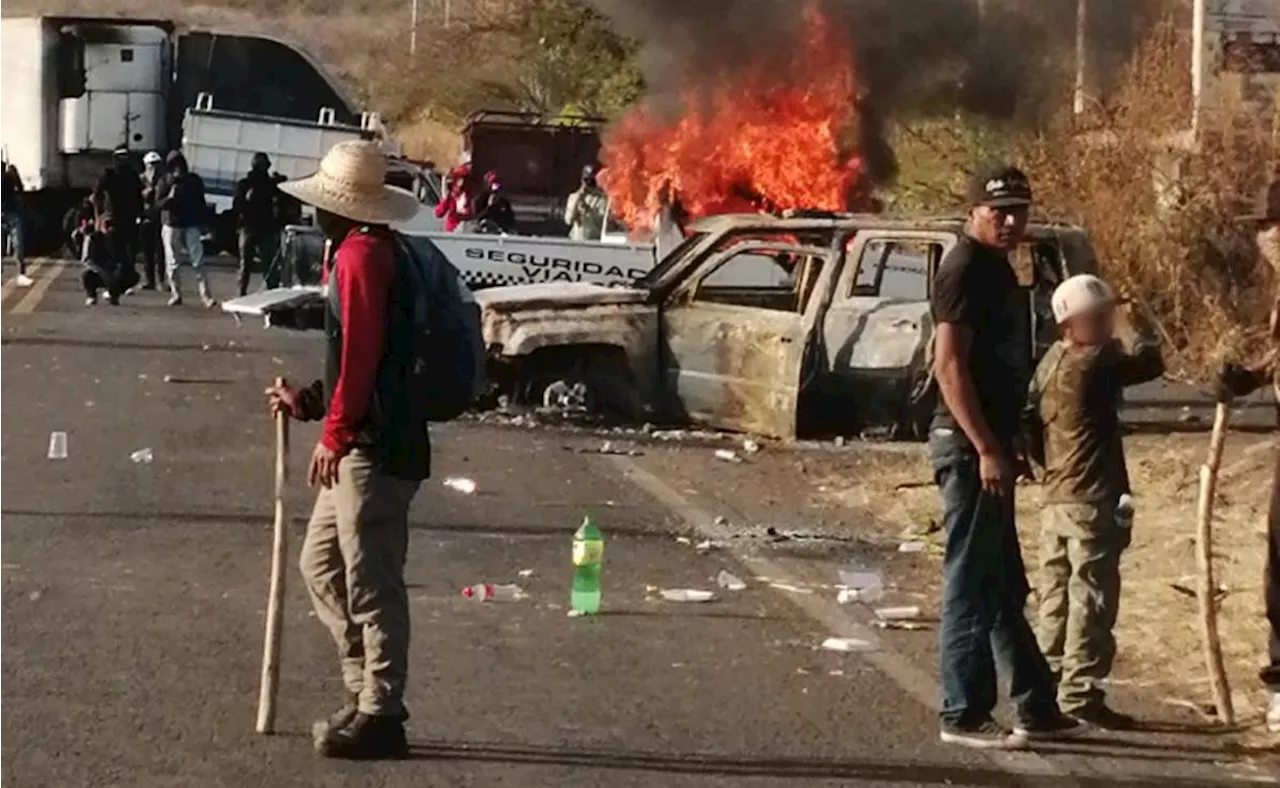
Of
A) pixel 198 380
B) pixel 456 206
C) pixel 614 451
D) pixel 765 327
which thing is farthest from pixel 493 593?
pixel 456 206

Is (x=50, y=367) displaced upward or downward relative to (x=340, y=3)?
downward

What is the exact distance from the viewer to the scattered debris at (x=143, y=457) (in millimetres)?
13273

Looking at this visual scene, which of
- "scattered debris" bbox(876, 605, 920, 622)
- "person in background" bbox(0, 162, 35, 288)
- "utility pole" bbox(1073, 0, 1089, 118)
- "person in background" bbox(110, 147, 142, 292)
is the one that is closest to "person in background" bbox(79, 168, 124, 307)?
"person in background" bbox(110, 147, 142, 292)

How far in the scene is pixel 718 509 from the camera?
40.7 ft

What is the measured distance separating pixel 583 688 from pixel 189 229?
17.9 metres

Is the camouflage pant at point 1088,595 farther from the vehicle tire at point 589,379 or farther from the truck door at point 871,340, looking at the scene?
the vehicle tire at point 589,379

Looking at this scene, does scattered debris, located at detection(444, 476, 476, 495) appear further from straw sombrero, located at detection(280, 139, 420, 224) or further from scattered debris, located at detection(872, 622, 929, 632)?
straw sombrero, located at detection(280, 139, 420, 224)

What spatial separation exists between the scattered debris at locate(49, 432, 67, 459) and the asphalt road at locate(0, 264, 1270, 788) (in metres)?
0.09

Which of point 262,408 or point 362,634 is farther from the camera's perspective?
point 262,408

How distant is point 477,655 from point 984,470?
2.27 m

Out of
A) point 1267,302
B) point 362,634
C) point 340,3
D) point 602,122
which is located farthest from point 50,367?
point 340,3

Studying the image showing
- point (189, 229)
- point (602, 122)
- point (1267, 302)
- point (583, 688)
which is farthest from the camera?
point (602, 122)

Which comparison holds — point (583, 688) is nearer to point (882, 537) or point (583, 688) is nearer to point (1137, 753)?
point (1137, 753)

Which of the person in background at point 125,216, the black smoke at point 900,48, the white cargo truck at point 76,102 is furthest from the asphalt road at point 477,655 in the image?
the white cargo truck at point 76,102
